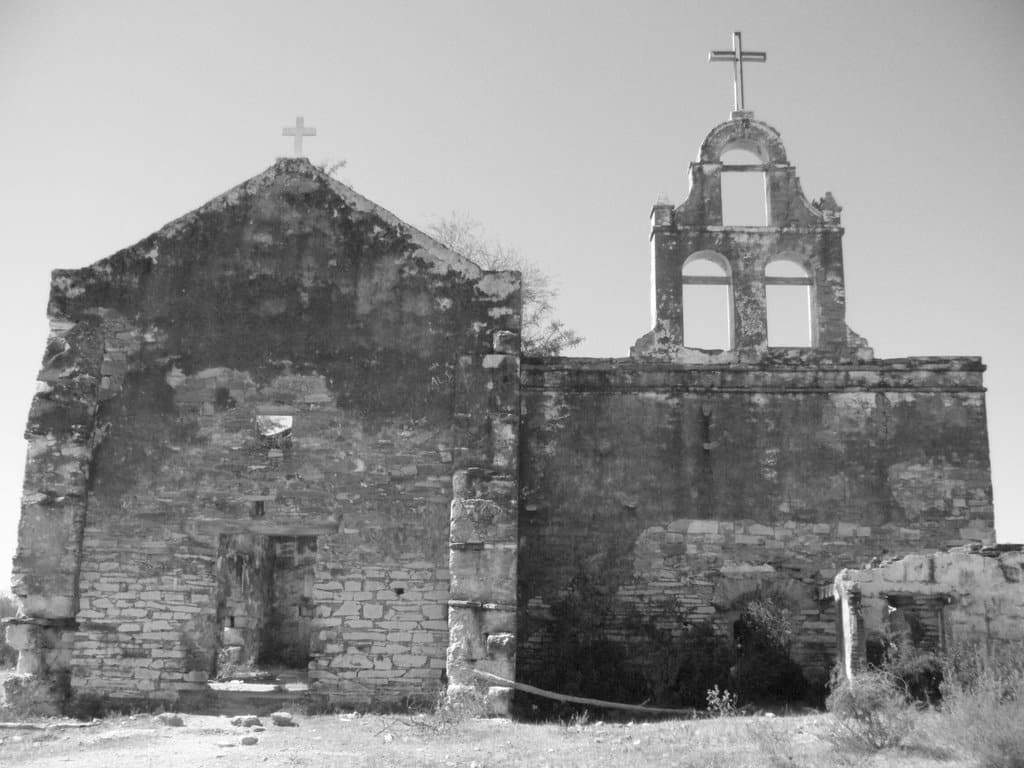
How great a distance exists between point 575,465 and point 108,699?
23.0 feet

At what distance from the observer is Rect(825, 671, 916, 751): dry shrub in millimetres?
10172

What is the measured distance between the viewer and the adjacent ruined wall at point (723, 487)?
15.7 meters

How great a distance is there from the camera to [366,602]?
1388cm

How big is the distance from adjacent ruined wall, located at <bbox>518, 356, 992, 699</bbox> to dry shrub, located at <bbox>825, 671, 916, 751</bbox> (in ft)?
15.9

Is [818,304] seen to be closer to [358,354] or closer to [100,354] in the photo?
[358,354]

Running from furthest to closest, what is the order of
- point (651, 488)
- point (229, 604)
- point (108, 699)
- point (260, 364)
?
point (229, 604) → point (651, 488) → point (260, 364) → point (108, 699)

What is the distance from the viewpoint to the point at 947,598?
13.4 meters

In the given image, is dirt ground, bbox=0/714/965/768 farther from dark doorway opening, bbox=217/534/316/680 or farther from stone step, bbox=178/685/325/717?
dark doorway opening, bbox=217/534/316/680

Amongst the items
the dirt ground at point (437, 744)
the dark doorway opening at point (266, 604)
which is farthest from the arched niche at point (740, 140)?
the dark doorway opening at point (266, 604)

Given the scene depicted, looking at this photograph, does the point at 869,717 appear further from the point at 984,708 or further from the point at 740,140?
the point at 740,140

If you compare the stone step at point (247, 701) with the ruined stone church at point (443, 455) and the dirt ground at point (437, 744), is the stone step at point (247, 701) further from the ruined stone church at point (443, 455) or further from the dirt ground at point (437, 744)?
the dirt ground at point (437, 744)

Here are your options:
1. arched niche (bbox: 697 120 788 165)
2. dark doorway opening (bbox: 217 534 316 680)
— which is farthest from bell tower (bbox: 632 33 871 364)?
dark doorway opening (bbox: 217 534 316 680)

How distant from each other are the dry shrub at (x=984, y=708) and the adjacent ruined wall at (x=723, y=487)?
309cm

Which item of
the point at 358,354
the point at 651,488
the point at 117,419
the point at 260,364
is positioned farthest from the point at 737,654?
the point at 117,419
